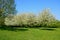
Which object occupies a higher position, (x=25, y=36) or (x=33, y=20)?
(x=33, y=20)

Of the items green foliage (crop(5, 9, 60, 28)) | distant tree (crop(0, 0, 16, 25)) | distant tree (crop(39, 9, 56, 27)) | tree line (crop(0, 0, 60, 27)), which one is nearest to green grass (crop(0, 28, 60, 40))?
distant tree (crop(0, 0, 16, 25))

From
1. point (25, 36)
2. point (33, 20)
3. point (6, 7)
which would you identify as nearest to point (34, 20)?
point (33, 20)

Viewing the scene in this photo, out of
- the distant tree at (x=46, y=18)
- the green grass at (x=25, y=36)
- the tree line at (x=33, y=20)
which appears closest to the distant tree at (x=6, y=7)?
the tree line at (x=33, y=20)

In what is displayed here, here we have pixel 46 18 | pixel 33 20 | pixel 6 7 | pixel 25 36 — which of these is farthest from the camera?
pixel 33 20

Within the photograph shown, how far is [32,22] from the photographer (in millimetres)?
68125

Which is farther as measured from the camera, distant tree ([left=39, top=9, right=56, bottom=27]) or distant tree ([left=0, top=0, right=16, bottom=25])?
distant tree ([left=39, top=9, right=56, bottom=27])

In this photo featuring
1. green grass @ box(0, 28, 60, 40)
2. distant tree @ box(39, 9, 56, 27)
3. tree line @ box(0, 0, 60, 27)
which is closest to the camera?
green grass @ box(0, 28, 60, 40)

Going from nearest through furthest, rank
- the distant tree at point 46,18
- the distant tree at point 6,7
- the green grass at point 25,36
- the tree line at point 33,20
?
1. the green grass at point 25,36
2. the distant tree at point 6,7
3. the distant tree at point 46,18
4. the tree line at point 33,20

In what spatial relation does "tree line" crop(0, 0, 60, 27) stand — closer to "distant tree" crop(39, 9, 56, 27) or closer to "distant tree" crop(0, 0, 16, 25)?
"distant tree" crop(39, 9, 56, 27)

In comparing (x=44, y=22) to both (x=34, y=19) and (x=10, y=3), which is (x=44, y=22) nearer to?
(x=34, y=19)

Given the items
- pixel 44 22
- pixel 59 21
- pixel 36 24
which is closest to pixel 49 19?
pixel 44 22

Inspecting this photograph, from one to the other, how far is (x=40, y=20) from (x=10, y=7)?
24.2 meters

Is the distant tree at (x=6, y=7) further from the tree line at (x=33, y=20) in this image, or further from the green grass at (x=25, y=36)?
the green grass at (x=25, y=36)

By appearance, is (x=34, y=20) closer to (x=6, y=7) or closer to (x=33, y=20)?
(x=33, y=20)
